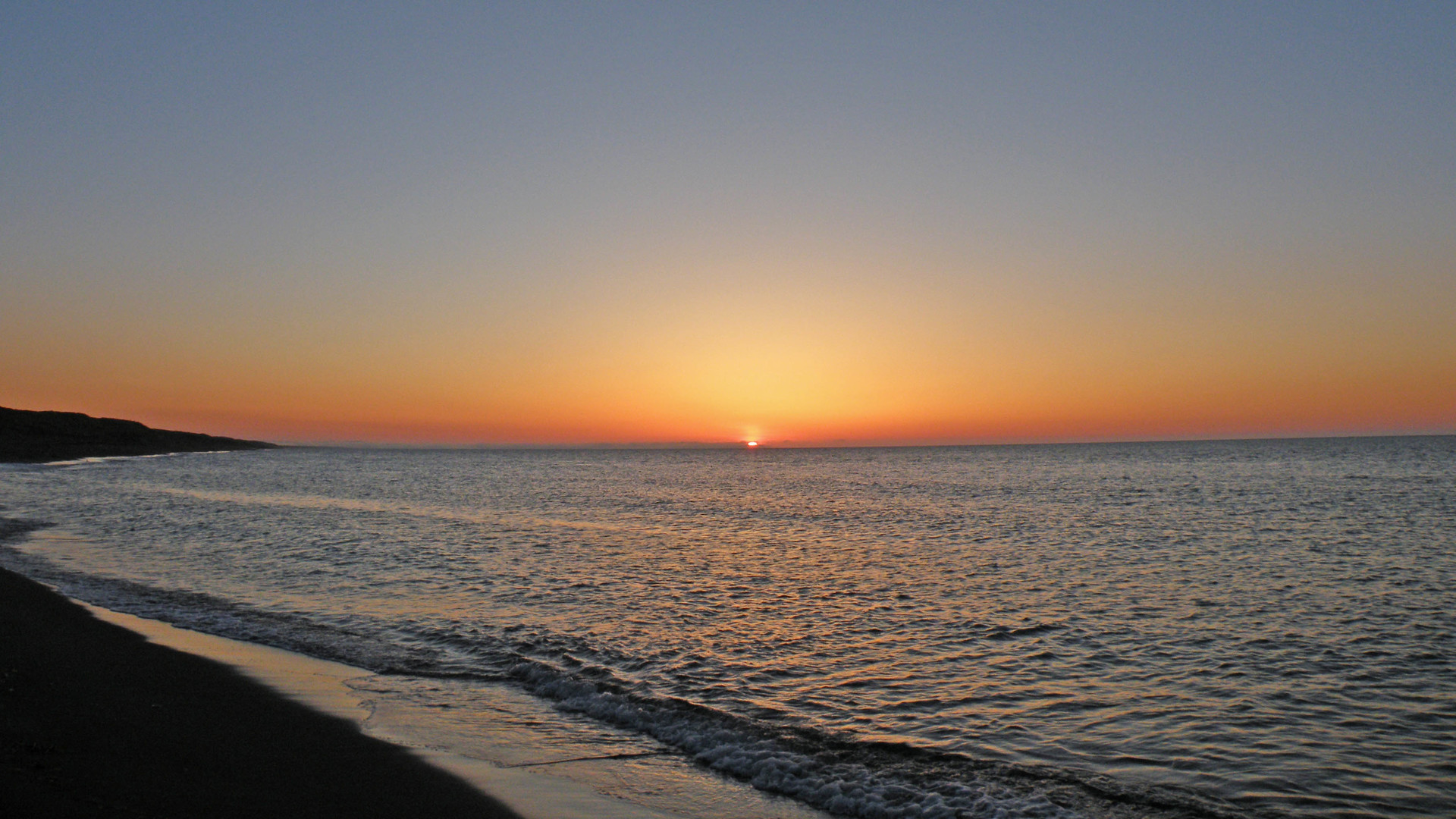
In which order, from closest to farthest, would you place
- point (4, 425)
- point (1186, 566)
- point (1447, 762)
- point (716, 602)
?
point (1447, 762)
point (716, 602)
point (1186, 566)
point (4, 425)

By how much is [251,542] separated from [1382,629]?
33.4m

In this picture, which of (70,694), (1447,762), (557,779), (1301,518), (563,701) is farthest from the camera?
(1301,518)

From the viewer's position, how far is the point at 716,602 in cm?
2009

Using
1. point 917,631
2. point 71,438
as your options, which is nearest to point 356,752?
point 917,631

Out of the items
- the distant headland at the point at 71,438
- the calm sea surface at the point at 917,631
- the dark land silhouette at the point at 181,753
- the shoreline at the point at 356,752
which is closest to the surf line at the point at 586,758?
the shoreline at the point at 356,752

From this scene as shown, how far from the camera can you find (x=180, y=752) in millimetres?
8766

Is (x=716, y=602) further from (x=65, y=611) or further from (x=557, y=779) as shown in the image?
(x=65, y=611)

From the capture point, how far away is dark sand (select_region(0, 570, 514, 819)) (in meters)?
7.33

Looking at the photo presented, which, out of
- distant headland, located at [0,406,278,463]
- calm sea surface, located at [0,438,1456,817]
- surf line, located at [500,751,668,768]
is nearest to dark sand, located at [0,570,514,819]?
surf line, located at [500,751,668,768]

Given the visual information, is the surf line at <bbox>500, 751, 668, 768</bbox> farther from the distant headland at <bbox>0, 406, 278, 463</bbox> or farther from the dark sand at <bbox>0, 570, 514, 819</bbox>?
the distant headland at <bbox>0, 406, 278, 463</bbox>

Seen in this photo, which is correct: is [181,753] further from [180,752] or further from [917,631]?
[917,631]

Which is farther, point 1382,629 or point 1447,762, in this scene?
point 1382,629

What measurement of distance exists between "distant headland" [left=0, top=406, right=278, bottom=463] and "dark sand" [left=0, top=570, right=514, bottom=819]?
10814 centimetres

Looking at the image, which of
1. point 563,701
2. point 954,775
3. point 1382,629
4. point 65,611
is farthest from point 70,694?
point 1382,629
